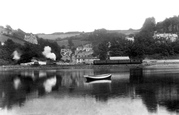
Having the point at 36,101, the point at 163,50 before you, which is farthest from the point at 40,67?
the point at 36,101

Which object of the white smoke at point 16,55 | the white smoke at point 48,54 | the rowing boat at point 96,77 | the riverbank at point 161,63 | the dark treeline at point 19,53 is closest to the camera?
the rowing boat at point 96,77

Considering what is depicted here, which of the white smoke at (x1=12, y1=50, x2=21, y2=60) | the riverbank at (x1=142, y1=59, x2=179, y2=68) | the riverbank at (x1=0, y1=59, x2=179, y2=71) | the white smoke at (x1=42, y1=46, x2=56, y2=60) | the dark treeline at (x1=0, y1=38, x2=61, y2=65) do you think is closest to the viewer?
the riverbank at (x1=0, y1=59, x2=179, y2=71)

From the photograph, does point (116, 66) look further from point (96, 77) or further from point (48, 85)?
point (48, 85)

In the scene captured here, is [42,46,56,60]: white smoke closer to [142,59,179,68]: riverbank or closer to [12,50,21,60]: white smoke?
[12,50,21,60]: white smoke

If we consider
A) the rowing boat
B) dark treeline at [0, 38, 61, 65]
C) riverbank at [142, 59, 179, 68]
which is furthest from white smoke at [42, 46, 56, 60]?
the rowing boat

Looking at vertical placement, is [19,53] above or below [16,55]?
above

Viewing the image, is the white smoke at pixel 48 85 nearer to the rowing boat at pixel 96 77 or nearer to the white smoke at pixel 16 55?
the rowing boat at pixel 96 77

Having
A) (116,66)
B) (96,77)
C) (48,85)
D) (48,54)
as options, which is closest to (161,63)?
(116,66)

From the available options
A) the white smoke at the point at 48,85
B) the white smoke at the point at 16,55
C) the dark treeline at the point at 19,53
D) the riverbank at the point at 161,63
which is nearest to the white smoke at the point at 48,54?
the dark treeline at the point at 19,53

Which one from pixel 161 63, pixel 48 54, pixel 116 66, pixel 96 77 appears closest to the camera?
pixel 96 77

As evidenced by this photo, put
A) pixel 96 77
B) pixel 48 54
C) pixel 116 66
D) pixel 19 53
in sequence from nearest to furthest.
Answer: pixel 96 77
pixel 116 66
pixel 19 53
pixel 48 54

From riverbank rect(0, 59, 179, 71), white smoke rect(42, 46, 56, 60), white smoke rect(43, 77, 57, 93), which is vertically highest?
white smoke rect(42, 46, 56, 60)

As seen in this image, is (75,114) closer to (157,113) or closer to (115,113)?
(115,113)

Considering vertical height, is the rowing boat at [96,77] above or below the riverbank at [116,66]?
above
